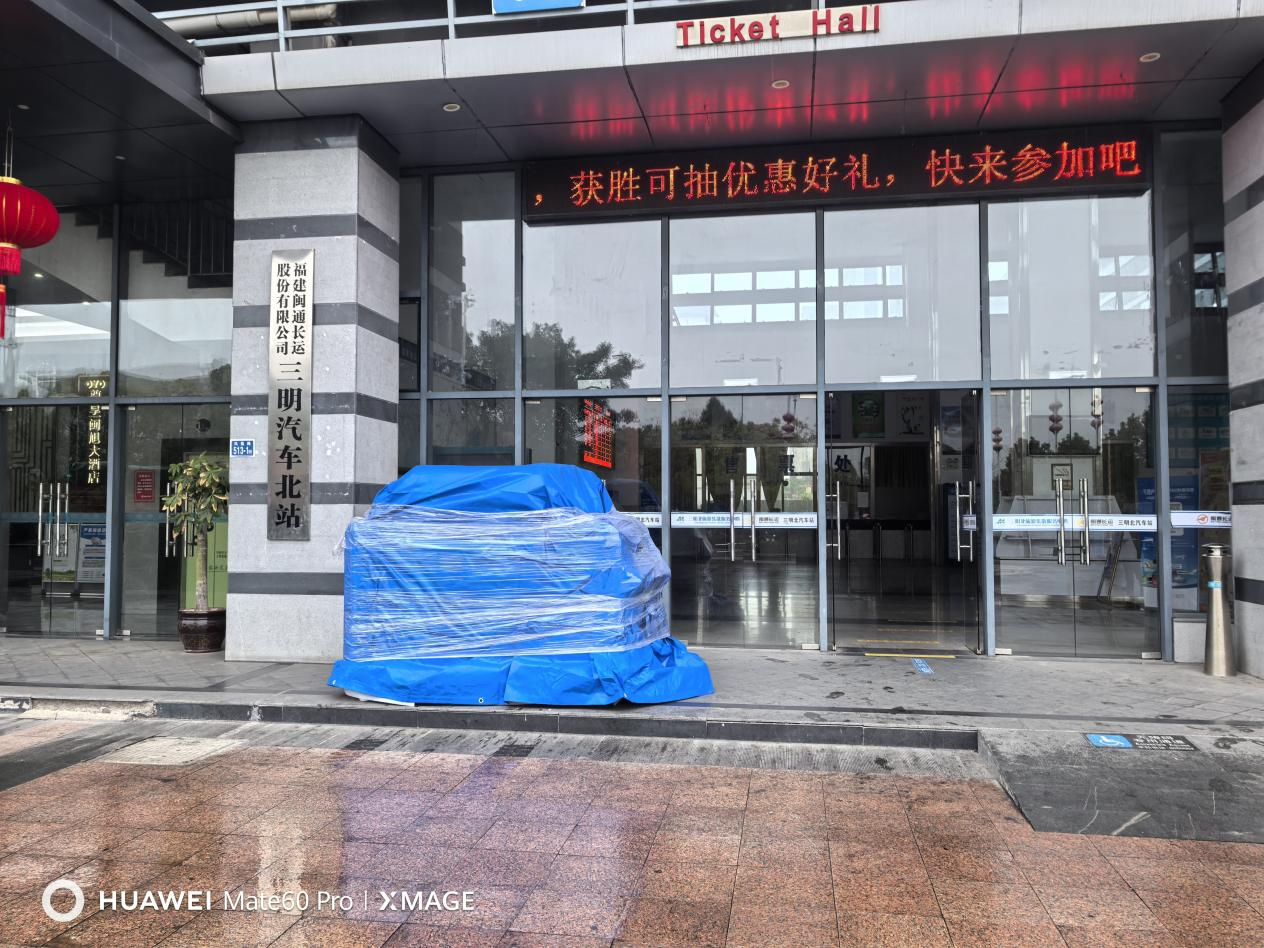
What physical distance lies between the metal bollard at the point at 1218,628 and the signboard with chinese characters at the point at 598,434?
5.50 m

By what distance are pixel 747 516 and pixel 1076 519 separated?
10.1 ft

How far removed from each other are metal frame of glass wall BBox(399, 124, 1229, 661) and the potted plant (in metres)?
2.13

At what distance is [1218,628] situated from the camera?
24.8ft

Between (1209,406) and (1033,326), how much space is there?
5.66 ft

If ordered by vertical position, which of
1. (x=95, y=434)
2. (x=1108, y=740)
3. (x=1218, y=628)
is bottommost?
(x=1108, y=740)

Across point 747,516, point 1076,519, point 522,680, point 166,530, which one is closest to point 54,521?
point 166,530

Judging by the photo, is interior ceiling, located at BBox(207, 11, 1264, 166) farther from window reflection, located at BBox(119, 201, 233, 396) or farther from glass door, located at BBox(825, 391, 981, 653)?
glass door, located at BBox(825, 391, 981, 653)

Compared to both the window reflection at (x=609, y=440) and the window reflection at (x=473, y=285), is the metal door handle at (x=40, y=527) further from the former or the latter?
the window reflection at (x=609, y=440)

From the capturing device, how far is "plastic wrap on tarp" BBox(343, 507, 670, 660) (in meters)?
6.44

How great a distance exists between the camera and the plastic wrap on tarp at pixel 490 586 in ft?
21.1

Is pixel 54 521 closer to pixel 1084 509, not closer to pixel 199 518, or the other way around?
pixel 199 518

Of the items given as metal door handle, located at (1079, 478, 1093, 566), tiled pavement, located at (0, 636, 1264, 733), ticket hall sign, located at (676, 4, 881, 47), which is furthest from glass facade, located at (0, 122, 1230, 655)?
ticket hall sign, located at (676, 4, 881, 47)

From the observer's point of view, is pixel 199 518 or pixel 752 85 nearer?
pixel 752 85

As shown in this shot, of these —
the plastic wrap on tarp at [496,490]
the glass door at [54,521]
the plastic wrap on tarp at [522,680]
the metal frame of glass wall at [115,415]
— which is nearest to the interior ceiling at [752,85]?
the metal frame of glass wall at [115,415]
